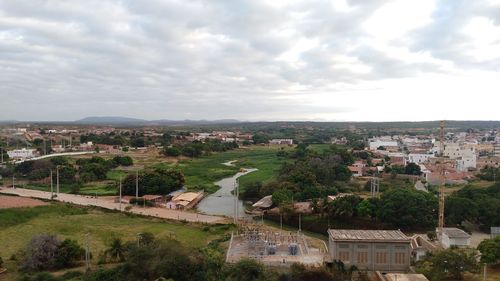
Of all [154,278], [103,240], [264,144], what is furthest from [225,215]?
[264,144]

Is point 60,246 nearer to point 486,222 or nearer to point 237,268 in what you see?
point 237,268

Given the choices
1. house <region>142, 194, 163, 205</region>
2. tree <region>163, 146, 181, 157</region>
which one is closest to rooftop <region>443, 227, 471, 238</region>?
house <region>142, 194, 163, 205</region>

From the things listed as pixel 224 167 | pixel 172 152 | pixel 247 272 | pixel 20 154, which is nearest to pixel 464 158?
pixel 224 167

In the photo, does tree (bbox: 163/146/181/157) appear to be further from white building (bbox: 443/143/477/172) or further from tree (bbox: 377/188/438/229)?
tree (bbox: 377/188/438/229)

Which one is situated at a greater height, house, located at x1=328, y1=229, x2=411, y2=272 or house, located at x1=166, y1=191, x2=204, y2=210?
house, located at x1=328, y1=229, x2=411, y2=272

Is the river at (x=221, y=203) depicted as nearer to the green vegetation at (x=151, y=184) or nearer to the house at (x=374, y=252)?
the green vegetation at (x=151, y=184)

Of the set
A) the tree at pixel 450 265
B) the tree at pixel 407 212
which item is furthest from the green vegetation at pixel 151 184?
the tree at pixel 450 265
